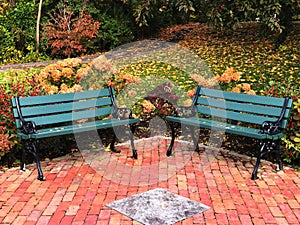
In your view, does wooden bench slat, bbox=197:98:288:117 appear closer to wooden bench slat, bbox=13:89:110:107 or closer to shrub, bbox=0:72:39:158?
wooden bench slat, bbox=13:89:110:107

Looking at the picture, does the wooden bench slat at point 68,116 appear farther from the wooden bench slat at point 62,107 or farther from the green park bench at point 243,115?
the green park bench at point 243,115

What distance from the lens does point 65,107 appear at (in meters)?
5.77

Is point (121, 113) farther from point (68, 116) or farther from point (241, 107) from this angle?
point (241, 107)

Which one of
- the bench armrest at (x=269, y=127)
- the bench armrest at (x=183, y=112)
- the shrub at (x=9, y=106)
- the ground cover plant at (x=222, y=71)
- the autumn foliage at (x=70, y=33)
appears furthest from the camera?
the autumn foliage at (x=70, y=33)

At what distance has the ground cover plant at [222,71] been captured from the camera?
19.4ft

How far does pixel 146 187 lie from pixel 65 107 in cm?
162

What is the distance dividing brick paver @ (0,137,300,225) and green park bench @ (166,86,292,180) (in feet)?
0.93

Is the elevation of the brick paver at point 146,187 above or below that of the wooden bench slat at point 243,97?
below

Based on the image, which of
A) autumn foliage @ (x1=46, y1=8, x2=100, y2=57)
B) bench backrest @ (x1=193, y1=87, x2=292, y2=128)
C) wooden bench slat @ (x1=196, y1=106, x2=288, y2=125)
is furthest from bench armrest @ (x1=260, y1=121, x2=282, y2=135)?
autumn foliage @ (x1=46, y1=8, x2=100, y2=57)

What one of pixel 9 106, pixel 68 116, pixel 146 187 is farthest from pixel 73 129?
pixel 146 187

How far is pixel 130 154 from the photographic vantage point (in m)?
6.03

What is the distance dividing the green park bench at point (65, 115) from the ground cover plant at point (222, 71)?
30cm

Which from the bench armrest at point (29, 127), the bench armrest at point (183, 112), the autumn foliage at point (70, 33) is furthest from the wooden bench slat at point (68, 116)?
the autumn foliage at point (70, 33)

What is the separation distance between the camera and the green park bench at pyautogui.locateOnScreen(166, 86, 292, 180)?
5.22 meters
